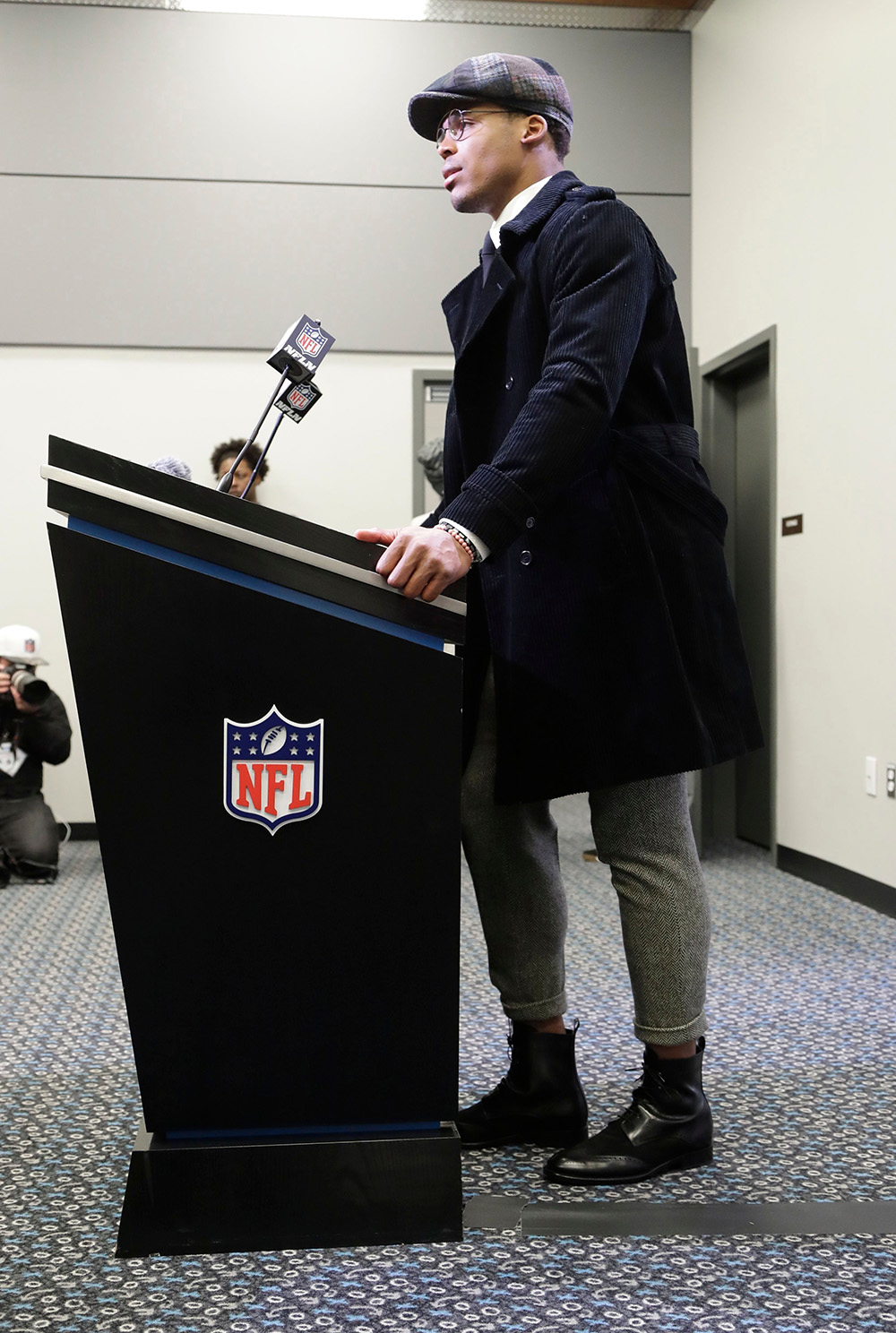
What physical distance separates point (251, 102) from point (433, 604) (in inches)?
159

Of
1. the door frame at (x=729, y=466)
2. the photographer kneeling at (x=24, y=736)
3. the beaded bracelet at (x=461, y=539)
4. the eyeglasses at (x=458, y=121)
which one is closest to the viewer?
the beaded bracelet at (x=461, y=539)

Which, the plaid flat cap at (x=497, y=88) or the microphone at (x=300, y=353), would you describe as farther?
the plaid flat cap at (x=497, y=88)

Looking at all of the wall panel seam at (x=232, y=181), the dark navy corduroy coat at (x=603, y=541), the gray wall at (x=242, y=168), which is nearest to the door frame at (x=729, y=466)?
the gray wall at (x=242, y=168)

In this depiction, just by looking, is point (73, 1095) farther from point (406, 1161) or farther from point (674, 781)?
point (674, 781)

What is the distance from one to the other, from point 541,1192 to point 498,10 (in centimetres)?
443

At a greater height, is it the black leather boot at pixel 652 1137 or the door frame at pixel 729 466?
the door frame at pixel 729 466

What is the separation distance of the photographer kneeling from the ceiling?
2.40 m

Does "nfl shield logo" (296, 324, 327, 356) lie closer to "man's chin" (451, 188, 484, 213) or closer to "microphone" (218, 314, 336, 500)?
"microphone" (218, 314, 336, 500)

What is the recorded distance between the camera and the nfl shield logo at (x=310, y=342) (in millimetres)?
1194

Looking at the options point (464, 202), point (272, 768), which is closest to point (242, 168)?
point (464, 202)

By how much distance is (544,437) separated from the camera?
1.20 m

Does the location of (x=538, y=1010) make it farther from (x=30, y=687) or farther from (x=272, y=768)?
(x=30, y=687)

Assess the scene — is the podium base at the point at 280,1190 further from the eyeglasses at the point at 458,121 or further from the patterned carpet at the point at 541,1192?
the eyeglasses at the point at 458,121

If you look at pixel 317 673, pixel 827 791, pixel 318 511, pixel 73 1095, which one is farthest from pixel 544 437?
pixel 318 511
